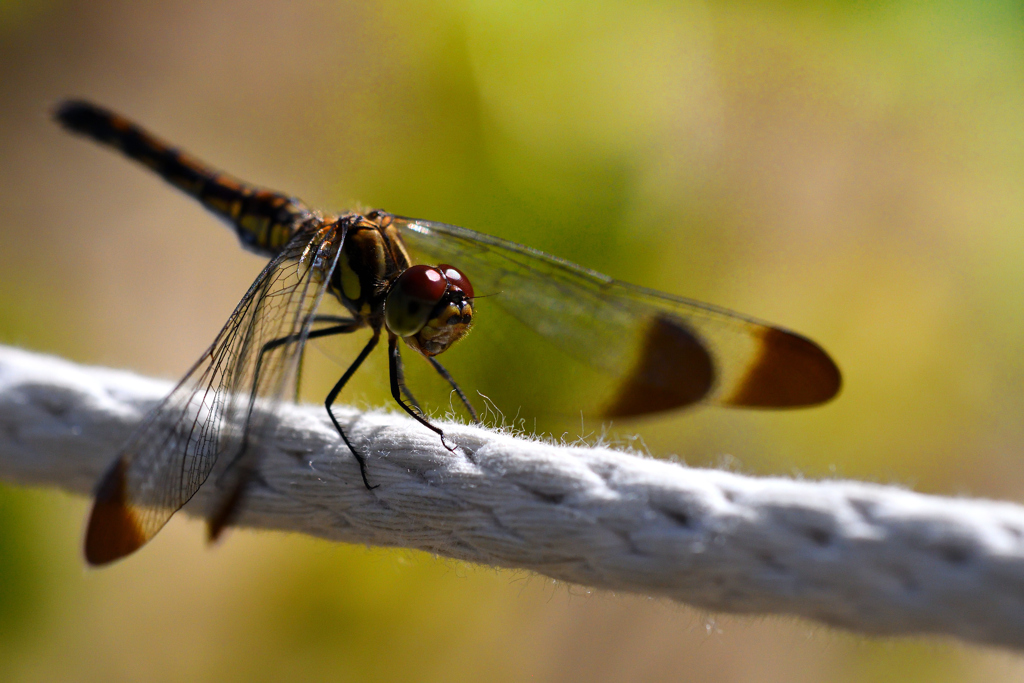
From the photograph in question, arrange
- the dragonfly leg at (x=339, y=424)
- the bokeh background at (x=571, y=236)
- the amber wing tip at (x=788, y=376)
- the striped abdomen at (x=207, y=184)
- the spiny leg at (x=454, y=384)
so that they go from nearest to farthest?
the dragonfly leg at (x=339, y=424)
the amber wing tip at (x=788, y=376)
the spiny leg at (x=454, y=384)
the striped abdomen at (x=207, y=184)
the bokeh background at (x=571, y=236)

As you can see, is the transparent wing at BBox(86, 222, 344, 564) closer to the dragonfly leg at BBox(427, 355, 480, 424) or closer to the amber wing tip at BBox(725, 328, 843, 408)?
the dragonfly leg at BBox(427, 355, 480, 424)

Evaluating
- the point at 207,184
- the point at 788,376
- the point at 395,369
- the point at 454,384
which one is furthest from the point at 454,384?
the point at 207,184

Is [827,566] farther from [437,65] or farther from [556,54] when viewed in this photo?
[437,65]

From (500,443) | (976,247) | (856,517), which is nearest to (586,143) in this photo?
(976,247)

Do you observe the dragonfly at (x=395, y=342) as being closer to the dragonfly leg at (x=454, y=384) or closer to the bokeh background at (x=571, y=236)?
the dragonfly leg at (x=454, y=384)

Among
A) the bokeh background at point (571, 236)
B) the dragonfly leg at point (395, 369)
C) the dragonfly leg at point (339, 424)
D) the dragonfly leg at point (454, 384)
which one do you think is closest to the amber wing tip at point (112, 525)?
the dragonfly leg at point (339, 424)

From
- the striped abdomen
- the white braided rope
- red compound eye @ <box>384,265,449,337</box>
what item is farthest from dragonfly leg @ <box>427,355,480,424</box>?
the striped abdomen

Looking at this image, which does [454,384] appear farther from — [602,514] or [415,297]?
[602,514]
